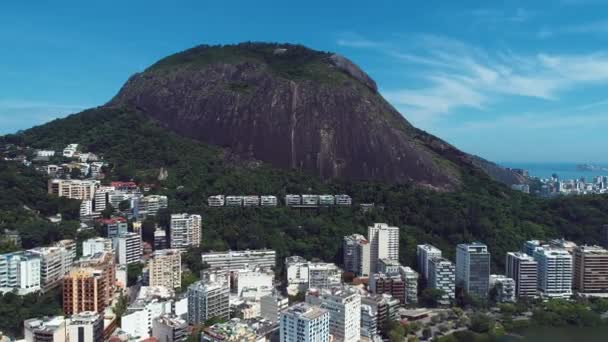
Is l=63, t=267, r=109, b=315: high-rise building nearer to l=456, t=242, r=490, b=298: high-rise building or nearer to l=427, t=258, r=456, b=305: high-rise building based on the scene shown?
l=427, t=258, r=456, b=305: high-rise building

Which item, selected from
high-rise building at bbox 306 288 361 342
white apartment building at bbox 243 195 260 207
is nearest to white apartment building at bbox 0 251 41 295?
high-rise building at bbox 306 288 361 342

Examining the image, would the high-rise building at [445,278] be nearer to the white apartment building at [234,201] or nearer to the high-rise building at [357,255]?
the high-rise building at [357,255]

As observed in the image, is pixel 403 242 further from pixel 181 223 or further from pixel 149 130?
pixel 149 130

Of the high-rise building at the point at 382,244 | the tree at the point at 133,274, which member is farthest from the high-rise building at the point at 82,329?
A: the high-rise building at the point at 382,244

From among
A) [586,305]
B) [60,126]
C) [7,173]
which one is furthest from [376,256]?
[60,126]

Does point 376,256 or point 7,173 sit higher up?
point 7,173
